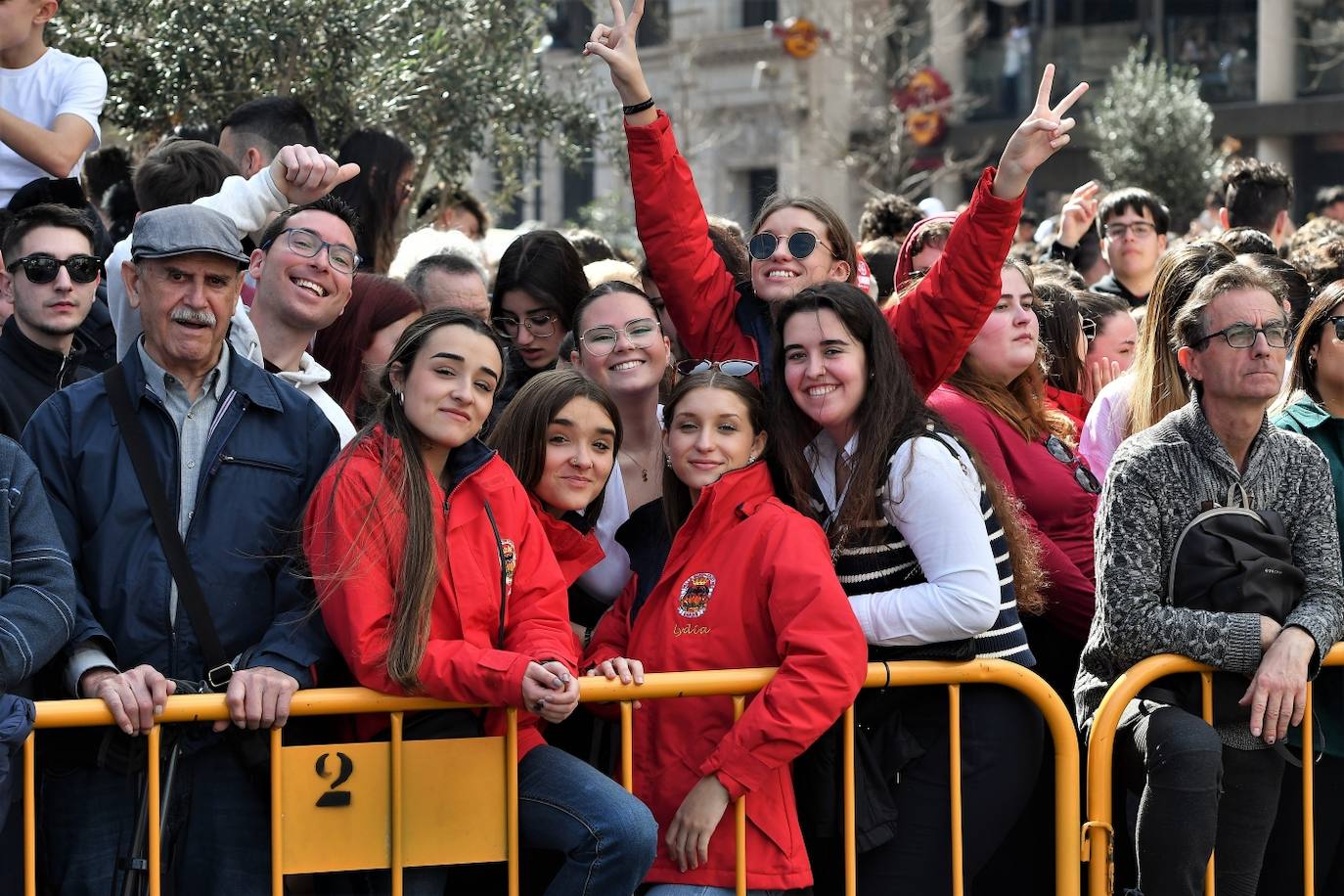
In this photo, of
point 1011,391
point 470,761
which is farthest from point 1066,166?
point 470,761

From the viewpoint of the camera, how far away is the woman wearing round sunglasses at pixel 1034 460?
457cm

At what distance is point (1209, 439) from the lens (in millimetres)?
4223

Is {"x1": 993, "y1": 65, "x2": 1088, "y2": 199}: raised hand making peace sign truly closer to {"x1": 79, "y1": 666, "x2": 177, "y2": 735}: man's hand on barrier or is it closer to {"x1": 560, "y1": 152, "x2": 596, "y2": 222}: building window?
{"x1": 79, "y1": 666, "x2": 177, "y2": 735}: man's hand on barrier

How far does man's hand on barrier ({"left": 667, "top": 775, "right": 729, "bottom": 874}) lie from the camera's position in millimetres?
3697

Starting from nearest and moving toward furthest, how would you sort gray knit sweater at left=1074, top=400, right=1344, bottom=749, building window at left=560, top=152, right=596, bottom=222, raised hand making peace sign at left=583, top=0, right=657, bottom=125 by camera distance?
gray knit sweater at left=1074, top=400, right=1344, bottom=749 < raised hand making peace sign at left=583, top=0, right=657, bottom=125 < building window at left=560, top=152, right=596, bottom=222

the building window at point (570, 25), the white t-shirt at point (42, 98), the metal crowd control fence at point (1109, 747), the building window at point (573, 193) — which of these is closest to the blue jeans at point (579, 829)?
the metal crowd control fence at point (1109, 747)

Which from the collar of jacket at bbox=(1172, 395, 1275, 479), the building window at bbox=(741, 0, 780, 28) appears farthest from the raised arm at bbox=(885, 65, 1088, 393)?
the building window at bbox=(741, 0, 780, 28)

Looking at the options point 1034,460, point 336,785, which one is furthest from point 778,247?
point 336,785

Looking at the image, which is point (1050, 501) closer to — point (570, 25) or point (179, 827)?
point (179, 827)

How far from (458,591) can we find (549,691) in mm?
338

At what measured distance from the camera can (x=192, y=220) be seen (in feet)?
12.7

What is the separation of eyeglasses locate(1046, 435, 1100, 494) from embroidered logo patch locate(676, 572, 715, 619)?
1.34 meters

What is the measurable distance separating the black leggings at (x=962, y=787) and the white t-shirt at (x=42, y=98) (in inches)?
149

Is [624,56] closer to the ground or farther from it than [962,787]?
farther from it
